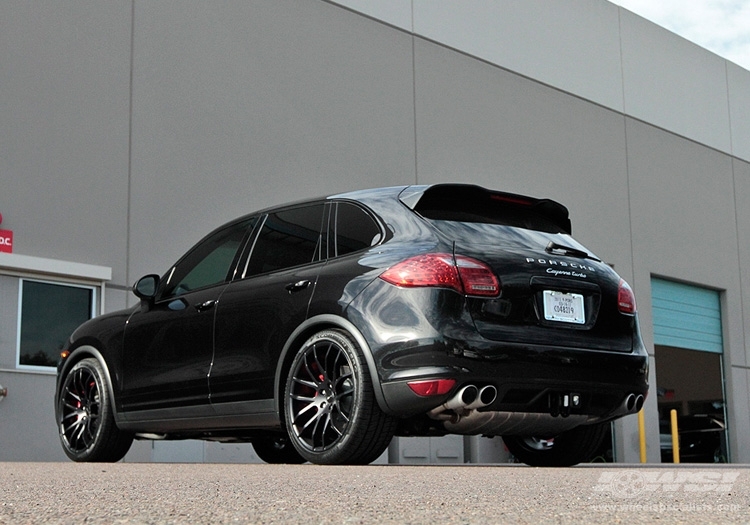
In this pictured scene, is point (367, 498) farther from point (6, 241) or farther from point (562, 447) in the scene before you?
point (6, 241)

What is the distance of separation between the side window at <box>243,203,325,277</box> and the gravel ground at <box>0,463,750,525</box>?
2.02 meters

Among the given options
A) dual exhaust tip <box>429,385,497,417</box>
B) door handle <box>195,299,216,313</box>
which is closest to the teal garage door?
door handle <box>195,299,216,313</box>

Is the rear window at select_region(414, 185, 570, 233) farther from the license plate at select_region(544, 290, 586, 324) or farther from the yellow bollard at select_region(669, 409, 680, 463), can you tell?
the yellow bollard at select_region(669, 409, 680, 463)

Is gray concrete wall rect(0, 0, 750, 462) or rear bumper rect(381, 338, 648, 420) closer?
rear bumper rect(381, 338, 648, 420)

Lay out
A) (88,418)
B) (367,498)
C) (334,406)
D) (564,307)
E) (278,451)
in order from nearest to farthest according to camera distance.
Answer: (367,498) < (334,406) < (564,307) < (88,418) < (278,451)

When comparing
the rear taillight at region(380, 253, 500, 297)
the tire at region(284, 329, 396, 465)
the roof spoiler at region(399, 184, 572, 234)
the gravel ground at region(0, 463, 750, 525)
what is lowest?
the gravel ground at region(0, 463, 750, 525)

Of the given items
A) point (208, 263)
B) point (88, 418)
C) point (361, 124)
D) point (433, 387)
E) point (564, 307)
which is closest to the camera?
point (433, 387)

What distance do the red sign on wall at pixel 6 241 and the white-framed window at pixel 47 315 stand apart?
0.37 m

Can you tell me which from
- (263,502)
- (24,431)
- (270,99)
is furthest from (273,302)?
(270,99)

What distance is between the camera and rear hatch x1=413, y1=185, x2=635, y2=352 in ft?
19.7

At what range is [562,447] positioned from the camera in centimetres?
714

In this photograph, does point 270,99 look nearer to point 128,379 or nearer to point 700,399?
point 128,379

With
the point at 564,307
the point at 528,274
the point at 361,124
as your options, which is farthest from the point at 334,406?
the point at 361,124

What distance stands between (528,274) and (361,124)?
10.2 m
